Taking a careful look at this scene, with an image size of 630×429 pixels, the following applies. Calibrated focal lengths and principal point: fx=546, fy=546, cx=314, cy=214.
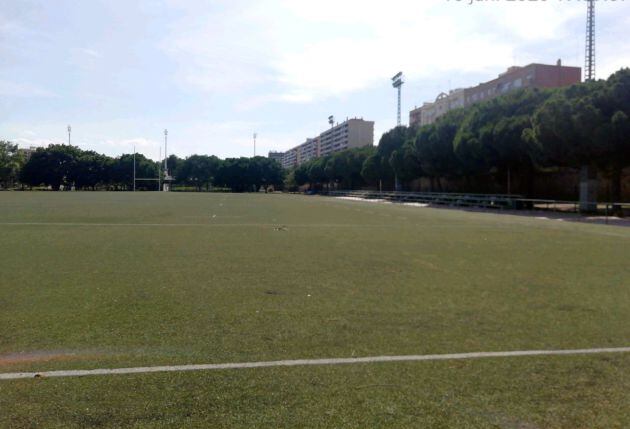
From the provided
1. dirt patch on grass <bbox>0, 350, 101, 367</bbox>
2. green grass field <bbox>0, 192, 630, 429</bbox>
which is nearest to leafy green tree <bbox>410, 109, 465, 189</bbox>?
green grass field <bbox>0, 192, 630, 429</bbox>

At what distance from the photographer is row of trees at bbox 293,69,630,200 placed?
29.5 metres

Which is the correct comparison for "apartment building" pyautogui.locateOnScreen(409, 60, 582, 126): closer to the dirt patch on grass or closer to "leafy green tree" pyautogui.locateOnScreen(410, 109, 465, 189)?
"leafy green tree" pyautogui.locateOnScreen(410, 109, 465, 189)

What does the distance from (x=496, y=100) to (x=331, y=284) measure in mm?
41985

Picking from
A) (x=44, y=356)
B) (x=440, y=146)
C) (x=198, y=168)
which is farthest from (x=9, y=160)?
(x=44, y=356)

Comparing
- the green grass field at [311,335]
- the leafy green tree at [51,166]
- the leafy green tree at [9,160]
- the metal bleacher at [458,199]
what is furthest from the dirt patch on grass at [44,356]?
the leafy green tree at [51,166]

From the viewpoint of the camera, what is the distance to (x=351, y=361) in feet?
15.2

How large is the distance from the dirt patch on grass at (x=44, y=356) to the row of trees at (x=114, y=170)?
Answer: 117 meters

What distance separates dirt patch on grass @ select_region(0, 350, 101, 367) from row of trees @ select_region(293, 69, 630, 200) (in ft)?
98.3

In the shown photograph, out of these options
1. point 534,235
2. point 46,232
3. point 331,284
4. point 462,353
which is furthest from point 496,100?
point 462,353

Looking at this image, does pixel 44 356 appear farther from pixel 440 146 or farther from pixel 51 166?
pixel 51 166

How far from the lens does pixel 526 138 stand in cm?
3566

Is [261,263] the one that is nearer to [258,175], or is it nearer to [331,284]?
[331,284]

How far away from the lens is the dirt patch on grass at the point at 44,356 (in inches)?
178

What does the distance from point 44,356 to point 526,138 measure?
3548 cm
